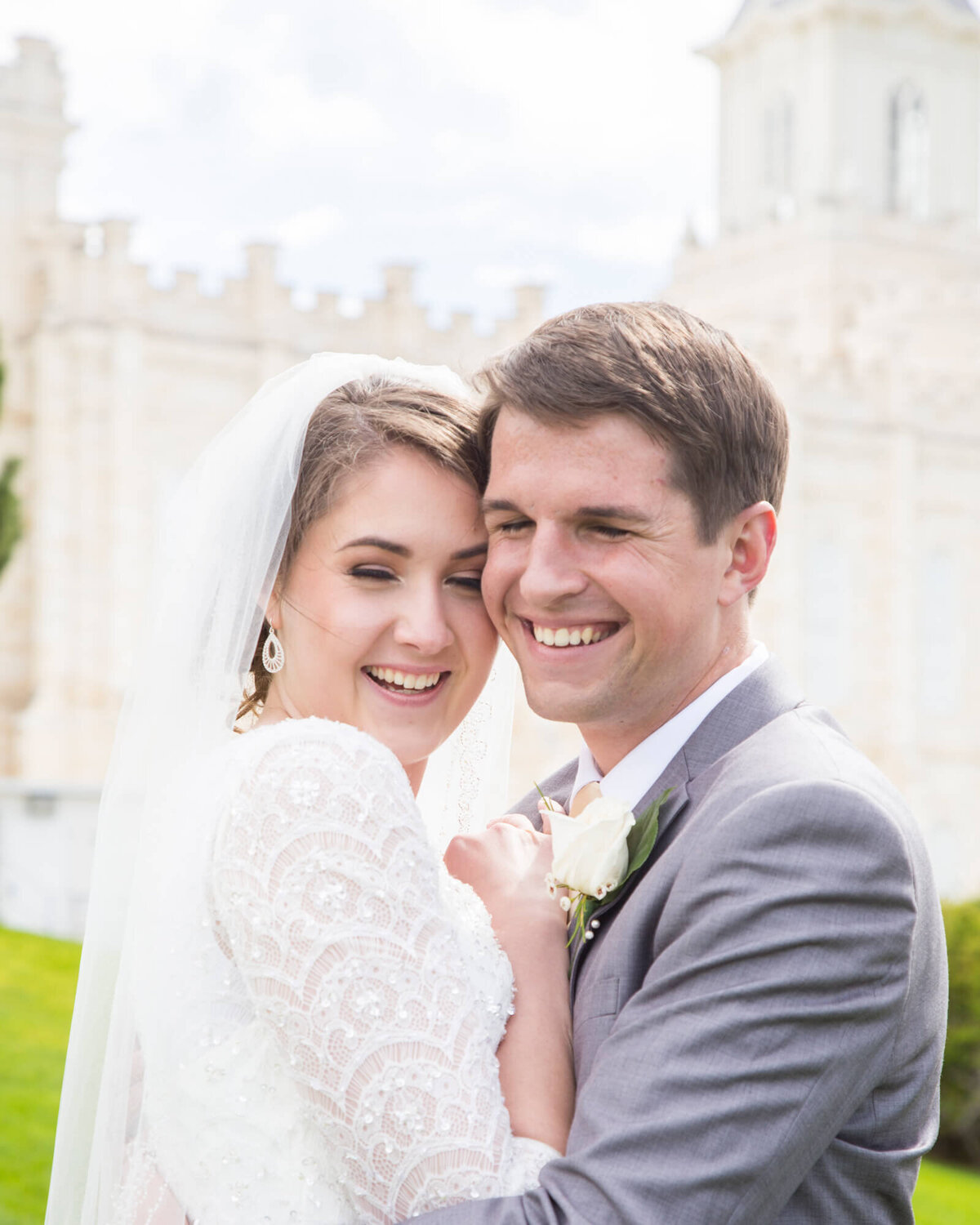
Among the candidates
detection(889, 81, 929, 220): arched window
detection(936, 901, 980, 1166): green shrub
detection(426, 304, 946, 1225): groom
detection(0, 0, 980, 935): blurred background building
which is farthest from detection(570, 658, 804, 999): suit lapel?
detection(889, 81, 929, 220): arched window

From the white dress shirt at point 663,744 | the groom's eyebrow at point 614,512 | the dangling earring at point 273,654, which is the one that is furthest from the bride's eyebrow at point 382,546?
the white dress shirt at point 663,744

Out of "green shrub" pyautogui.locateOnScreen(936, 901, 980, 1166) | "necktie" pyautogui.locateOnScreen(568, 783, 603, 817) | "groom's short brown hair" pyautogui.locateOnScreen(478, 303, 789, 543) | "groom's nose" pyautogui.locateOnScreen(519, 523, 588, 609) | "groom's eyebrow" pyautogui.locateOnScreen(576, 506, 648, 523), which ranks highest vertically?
"groom's short brown hair" pyautogui.locateOnScreen(478, 303, 789, 543)

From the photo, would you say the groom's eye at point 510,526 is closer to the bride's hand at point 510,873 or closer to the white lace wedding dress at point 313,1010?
the white lace wedding dress at point 313,1010

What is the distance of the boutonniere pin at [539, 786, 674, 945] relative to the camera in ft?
7.89

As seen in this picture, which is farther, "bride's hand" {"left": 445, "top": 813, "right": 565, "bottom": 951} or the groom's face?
"bride's hand" {"left": 445, "top": 813, "right": 565, "bottom": 951}

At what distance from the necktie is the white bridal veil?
0.67 meters

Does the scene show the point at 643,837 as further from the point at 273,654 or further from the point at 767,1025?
the point at 273,654

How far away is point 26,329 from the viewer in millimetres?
21000

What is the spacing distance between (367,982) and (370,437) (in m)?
1.07

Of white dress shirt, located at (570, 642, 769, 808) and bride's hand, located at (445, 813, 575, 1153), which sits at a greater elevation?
white dress shirt, located at (570, 642, 769, 808)

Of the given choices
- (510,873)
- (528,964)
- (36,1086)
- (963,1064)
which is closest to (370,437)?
(510,873)

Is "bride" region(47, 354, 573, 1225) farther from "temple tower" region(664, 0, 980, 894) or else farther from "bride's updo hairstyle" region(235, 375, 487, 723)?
"temple tower" region(664, 0, 980, 894)

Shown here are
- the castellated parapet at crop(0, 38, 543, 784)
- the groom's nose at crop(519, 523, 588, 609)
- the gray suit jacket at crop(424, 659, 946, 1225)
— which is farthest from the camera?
the castellated parapet at crop(0, 38, 543, 784)

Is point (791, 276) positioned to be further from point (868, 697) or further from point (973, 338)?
point (868, 697)
